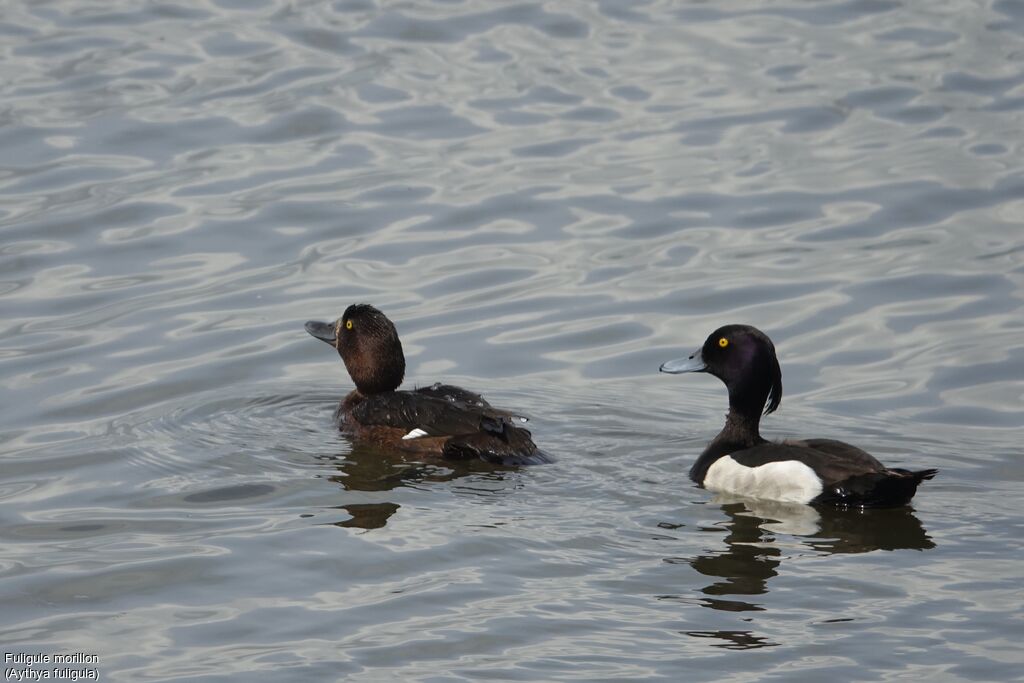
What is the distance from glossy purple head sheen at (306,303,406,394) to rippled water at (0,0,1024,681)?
409 mm

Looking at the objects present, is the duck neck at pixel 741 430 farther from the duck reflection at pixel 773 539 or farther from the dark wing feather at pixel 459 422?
the dark wing feather at pixel 459 422

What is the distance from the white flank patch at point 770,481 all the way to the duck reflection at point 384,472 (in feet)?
3.68

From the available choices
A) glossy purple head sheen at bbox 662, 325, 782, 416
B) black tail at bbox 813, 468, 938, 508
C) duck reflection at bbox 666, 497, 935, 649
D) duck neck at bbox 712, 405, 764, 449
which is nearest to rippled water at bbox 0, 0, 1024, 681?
duck reflection at bbox 666, 497, 935, 649

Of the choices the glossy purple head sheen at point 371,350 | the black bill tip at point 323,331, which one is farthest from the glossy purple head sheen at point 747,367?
the black bill tip at point 323,331

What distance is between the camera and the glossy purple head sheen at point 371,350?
10.1m

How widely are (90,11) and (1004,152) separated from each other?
9945 mm

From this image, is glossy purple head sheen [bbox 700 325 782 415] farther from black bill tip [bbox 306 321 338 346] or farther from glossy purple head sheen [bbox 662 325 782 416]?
black bill tip [bbox 306 321 338 346]

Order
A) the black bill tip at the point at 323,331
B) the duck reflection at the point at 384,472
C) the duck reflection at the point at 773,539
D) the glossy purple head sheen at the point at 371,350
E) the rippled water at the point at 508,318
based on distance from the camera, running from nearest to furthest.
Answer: the rippled water at the point at 508,318, the duck reflection at the point at 773,539, the duck reflection at the point at 384,472, the glossy purple head sheen at the point at 371,350, the black bill tip at the point at 323,331

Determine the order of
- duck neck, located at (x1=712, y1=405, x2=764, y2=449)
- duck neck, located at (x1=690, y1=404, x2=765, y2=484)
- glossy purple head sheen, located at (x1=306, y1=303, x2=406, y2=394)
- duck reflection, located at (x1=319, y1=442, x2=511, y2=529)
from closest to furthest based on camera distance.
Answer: duck reflection, located at (x1=319, y1=442, x2=511, y2=529) → duck neck, located at (x1=690, y1=404, x2=765, y2=484) → duck neck, located at (x1=712, y1=405, x2=764, y2=449) → glossy purple head sheen, located at (x1=306, y1=303, x2=406, y2=394)

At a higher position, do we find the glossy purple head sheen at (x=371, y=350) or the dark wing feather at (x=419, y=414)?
the glossy purple head sheen at (x=371, y=350)

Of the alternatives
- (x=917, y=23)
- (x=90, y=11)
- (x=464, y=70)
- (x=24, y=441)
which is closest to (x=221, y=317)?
(x=24, y=441)

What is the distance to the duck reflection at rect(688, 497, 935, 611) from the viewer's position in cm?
749

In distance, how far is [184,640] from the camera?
6.93 m

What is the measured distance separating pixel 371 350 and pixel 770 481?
2.61 meters
